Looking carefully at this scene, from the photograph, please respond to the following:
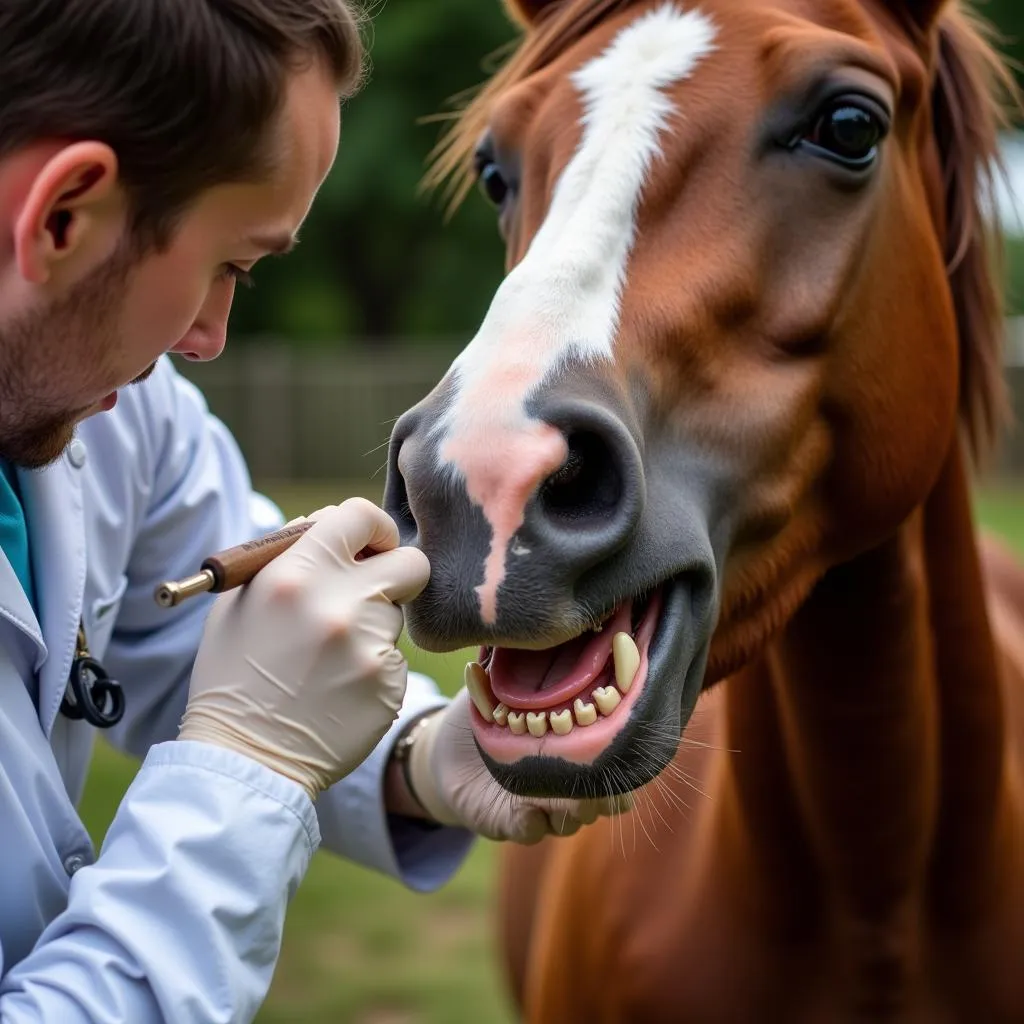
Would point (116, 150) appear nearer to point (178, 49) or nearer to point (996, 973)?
point (178, 49)

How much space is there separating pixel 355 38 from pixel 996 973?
1527 mm

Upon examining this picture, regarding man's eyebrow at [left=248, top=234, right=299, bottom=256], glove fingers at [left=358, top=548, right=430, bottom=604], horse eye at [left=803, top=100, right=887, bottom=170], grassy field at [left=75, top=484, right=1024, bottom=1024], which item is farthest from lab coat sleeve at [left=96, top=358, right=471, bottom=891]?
grassy field at [left=75, top=484, right=1024, bottom=1024]

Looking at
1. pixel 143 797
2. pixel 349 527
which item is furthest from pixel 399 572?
pixel 143 797

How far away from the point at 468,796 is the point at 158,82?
0.98m

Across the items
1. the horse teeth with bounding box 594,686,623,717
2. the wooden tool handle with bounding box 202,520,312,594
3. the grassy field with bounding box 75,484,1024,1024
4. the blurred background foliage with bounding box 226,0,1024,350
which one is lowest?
the blurred background foliage with bounding box 226,0,1024,350

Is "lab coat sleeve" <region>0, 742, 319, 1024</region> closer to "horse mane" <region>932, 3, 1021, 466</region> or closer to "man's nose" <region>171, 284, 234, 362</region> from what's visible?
"man's nose" <region>171, 284, 234, 362</region>

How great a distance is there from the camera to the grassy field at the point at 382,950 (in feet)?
12.4

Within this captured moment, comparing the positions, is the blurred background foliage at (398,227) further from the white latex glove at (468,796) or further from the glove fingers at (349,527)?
the glove fingers at (349,527)

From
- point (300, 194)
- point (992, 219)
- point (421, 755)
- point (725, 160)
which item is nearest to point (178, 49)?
point (300, 194)

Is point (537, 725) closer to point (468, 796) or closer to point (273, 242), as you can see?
point (468, 796)

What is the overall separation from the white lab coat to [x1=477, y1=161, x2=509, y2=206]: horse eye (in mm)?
544

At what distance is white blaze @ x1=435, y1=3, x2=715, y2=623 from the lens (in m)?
1.27

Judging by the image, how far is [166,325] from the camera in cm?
131

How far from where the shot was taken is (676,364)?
1.49 meters
